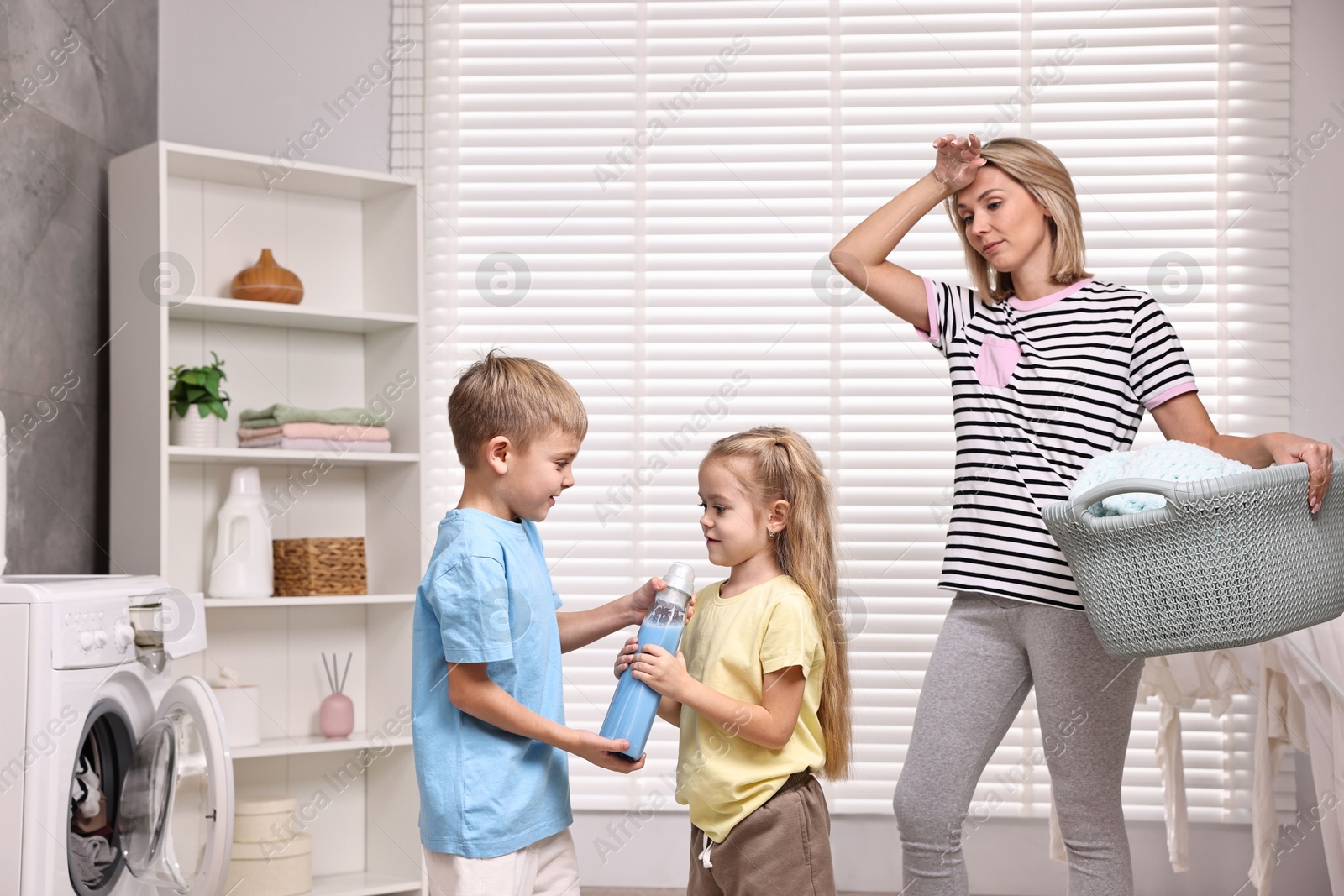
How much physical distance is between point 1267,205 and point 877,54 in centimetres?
105

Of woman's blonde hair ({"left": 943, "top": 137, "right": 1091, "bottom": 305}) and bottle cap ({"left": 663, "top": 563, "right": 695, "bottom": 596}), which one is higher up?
woman's blonde hair ({"left": 943, "top": 137, "right": 1091, "bottom": 305})

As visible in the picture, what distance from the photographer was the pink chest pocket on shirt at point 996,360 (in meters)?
1.51

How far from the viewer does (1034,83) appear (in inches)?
108

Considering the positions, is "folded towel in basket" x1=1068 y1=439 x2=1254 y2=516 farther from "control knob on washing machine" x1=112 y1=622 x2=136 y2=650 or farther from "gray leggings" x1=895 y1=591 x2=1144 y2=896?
"control knob on washing machine" x1=112 y1=622 x2=136 y2=650

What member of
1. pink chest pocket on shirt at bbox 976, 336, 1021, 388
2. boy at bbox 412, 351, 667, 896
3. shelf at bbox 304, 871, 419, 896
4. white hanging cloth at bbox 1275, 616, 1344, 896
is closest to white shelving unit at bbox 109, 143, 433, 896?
shelf at bbox 304, 871, 419, 896

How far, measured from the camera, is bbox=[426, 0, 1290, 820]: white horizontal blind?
2.72 meters

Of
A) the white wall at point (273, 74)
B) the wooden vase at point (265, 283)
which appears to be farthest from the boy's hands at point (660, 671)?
the white wall at point (273, 74)

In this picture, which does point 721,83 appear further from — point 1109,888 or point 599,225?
point 1109,888

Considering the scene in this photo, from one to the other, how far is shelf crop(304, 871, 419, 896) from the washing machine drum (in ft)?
2.47

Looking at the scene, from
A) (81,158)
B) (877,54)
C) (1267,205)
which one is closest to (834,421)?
(877,54)

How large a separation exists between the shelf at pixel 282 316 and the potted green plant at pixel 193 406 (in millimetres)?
140

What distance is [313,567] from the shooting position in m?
2.58

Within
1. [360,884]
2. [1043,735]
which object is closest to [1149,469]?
[1043,735]

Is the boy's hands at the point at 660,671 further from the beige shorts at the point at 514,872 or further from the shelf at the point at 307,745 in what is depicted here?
the shelf at the point at 307,745
